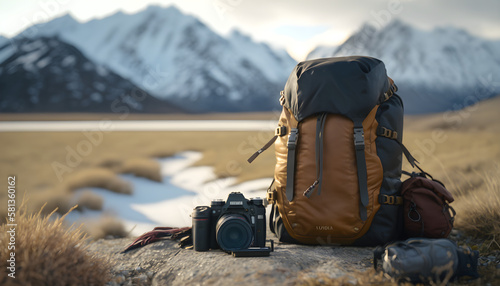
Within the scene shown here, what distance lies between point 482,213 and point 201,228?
2.91m

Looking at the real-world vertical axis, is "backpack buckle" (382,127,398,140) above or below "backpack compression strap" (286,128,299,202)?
above

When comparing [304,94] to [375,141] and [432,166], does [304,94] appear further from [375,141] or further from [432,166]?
[432,166]

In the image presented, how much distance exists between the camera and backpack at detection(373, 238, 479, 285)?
259 centimetres

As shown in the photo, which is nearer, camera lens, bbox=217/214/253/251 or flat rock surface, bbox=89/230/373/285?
flat rock surface, bbox=89/230/373/285

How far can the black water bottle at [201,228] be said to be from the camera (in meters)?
3.29

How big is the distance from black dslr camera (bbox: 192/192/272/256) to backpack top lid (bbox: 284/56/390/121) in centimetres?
92

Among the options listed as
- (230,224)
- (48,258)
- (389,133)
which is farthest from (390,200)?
(48,258)

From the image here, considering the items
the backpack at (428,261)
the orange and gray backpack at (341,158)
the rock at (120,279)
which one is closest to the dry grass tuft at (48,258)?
the rock at (120,279)

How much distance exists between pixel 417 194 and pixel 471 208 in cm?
122

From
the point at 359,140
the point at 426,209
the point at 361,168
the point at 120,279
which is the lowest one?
the point at 120,279

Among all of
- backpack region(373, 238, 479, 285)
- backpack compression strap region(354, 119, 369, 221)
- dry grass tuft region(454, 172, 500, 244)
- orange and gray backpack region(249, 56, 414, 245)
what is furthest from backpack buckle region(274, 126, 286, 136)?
dry grass tuft region(454, 172, 500, 244)

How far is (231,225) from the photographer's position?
3.15m

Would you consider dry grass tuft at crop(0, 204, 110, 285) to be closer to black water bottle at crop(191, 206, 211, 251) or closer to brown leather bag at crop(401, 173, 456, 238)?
black water bottle at crop(191, 206, 211, 251)

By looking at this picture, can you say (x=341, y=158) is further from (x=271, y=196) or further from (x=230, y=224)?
(x=230, y=224)
